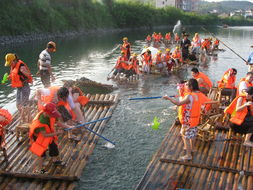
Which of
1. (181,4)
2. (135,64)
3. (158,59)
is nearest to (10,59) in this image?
(135,64)

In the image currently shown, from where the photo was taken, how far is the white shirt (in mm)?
9742

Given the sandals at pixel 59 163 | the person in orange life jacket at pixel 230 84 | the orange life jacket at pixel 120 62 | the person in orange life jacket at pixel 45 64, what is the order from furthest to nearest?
the orange life jacket at pixel 120 62, the person in orange life jacket at pixel 45 64, the person in orange life jacket at pixel 230 84, the sandals at pixel 59 163

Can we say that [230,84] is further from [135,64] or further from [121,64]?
[121,64]

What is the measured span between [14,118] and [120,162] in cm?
437

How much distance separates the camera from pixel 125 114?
392 inches

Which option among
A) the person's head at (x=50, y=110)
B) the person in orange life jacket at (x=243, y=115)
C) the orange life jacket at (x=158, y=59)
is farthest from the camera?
the orange life jacket at (x=158, y=59)

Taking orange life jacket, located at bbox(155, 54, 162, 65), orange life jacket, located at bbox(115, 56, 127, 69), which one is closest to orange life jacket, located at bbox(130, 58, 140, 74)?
orange life jacket, located at bbox(115, 56, 127, 69)

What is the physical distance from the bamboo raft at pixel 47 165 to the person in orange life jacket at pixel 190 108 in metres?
2.53

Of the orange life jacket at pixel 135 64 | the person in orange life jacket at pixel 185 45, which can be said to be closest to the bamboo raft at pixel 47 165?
the orange life jacket at pixel 135 64

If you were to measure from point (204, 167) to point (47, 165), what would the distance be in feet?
11.8

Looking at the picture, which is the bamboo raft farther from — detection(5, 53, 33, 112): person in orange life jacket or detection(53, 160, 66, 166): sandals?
detection(5, 53, 33, 112): person in orange life jacket

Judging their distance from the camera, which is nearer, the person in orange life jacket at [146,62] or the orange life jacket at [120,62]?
the orange life jacket at [120,62]

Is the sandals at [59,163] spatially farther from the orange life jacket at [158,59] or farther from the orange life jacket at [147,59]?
the orange life jacket at [158,59]

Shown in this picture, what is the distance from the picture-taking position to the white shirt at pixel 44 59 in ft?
32.0
